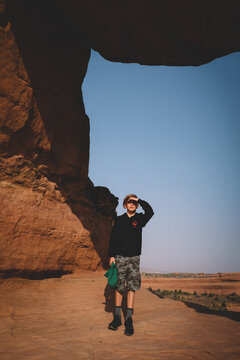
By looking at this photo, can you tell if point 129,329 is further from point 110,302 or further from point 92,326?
point 110,302

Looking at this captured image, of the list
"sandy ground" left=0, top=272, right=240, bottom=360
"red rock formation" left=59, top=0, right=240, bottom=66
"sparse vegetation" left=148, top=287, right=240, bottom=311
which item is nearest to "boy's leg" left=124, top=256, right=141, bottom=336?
"sandy ground" left=0, top=272, right=240, bottom=360

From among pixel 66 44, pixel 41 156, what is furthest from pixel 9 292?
pixel 66 44

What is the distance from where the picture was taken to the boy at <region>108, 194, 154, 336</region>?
13.7 feet

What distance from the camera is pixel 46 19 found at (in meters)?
6.47

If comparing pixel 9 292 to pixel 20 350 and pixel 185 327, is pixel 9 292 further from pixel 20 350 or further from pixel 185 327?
pixel 185 327

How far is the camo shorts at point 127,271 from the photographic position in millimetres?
4184

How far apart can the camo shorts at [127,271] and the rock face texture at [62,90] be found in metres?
Answer: 2.14

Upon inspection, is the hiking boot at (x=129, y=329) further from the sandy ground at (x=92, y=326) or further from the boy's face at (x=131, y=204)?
the boy's face at (x=131, y=204)

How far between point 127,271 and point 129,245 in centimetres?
44

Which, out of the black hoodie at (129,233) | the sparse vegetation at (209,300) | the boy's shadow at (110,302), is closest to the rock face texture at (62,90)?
the boy's shadow at (110,302)

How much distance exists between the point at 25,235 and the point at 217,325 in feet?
12.9

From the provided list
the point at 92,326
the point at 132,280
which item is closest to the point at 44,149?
the point at 132,280

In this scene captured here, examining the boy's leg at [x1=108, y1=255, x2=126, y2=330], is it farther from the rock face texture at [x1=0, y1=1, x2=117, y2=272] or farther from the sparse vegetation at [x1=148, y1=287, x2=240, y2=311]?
the sparse vegetation at [x1=148, y1=287, x2=240, y2=311]

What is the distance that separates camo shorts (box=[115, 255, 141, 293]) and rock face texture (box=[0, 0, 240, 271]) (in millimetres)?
2138
